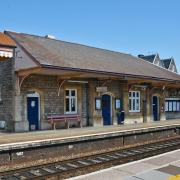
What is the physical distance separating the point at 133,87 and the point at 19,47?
943cm

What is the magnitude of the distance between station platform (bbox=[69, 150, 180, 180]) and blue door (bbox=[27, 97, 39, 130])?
8389mm

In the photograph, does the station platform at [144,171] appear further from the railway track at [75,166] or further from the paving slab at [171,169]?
the railway track at [75,166]

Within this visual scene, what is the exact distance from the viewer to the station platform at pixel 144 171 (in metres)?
7.31

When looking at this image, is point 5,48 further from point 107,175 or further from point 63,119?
point 63,119

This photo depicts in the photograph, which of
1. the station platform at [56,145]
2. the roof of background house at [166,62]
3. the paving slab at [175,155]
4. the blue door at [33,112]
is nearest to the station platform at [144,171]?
the paving slab at [175,155]

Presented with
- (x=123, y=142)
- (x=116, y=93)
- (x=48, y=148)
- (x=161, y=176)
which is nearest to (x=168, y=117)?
(x=116, y=93)

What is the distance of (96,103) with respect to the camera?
19.2 metres

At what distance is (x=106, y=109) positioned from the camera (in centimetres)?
2039

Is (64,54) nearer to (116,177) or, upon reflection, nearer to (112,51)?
(112,51)

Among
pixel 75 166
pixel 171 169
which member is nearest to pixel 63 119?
pixel 75 166

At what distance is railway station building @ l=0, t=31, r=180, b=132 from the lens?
15.7m

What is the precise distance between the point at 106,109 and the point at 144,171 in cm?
1253

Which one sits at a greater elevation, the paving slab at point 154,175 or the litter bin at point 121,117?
the litter bin at point 121,117

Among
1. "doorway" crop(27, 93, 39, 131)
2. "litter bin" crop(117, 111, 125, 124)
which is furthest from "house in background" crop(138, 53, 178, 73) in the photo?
"doorway" crop(27, 93, 39, 131)
